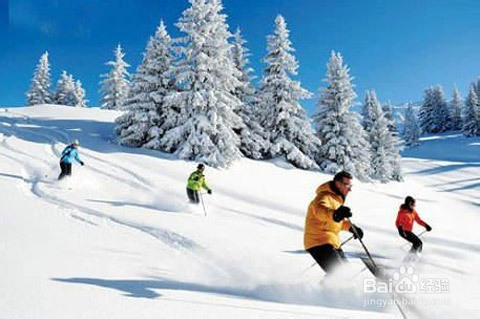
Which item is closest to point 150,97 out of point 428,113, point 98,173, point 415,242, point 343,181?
point 98,173

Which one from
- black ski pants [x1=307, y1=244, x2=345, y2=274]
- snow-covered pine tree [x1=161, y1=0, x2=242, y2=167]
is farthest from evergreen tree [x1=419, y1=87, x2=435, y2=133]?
black ski pants [x1=307, y1=244, x2=345, y2=274]

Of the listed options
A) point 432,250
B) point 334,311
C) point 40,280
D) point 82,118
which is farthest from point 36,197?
point 82,118

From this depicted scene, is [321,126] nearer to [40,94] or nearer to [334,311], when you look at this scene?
[334,311]

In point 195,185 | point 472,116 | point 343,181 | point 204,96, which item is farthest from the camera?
point 472,116

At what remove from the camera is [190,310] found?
5391 mm

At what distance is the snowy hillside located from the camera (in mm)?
5633

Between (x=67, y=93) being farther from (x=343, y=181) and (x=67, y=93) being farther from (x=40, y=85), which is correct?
(x=343, y=181)

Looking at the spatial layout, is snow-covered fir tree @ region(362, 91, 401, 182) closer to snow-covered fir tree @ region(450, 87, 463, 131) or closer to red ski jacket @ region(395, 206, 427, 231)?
red ski jacket @ region(395, 206, 427, 231)

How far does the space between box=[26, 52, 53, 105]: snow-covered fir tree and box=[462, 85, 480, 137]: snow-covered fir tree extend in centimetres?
7965

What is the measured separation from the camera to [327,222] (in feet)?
19.7

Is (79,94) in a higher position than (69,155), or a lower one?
higher

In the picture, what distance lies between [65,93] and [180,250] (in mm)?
68534

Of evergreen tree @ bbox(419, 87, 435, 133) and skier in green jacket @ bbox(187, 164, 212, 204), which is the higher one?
evergreen tree @ bbox(419, 87, 435, 133)

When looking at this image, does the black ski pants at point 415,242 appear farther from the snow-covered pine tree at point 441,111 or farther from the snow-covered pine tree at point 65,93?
the snow-covered pine tree at point 441,111
